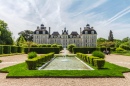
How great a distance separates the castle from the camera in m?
70.4

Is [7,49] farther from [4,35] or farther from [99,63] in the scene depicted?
[99,63]

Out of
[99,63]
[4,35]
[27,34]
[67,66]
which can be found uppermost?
[27,34]

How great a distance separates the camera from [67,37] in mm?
74688

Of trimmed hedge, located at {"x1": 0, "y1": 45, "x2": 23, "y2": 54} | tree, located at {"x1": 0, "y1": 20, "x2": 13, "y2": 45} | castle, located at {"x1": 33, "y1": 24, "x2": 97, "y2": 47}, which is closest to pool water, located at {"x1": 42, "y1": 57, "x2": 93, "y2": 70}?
trimmed hedge, located at {"x1": 0, "y1": 45, "x2": 23, "y2": 54}

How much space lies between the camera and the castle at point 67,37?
7038cm

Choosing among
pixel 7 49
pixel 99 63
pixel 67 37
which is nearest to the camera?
pixel 99 63

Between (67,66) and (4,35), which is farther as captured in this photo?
(4,35)

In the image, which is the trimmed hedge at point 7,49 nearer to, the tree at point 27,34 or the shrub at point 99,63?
the shrub at point 99,63

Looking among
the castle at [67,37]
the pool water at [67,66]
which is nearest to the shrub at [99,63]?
the pool water at [67,66]

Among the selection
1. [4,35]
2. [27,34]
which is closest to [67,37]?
[27,34]

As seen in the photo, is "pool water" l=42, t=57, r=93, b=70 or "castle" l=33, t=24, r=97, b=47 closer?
"pool water" l=42, t=57, r=93, b=70

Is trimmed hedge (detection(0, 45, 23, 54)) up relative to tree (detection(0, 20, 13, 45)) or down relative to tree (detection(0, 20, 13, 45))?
down

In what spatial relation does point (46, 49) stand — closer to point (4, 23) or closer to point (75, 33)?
point (4, 23)

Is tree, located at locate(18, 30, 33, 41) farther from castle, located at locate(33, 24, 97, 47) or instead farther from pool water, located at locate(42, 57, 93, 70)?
pool water, located at locate(42, 57, 93, 70)
